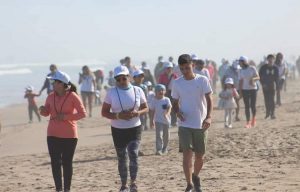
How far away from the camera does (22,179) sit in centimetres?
1068

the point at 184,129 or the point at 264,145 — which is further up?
the point at 184,129

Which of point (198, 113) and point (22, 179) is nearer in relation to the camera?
point (198, 113)

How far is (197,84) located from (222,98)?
8.07m

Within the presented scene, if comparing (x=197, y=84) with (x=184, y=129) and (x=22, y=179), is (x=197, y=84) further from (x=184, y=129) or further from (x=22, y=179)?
(x=22, y=179)

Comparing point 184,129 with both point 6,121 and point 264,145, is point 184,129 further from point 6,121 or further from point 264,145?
point 6,121

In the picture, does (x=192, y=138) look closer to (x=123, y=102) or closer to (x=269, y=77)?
(x=123, y=102)

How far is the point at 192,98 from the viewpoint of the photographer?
812cm

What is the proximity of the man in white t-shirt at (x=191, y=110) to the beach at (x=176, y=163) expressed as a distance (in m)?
0.75

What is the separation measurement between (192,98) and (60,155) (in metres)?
1.82

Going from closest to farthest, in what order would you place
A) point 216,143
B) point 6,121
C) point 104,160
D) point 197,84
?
point 197,84
point 104,160
point 216,143
point 6,121

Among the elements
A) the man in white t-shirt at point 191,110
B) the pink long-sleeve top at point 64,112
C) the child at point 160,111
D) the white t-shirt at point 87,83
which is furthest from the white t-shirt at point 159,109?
the white t-shirt at point 87,83

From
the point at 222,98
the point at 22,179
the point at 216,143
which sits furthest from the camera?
the point at 222,98

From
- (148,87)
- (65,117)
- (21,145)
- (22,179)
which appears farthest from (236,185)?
(21,145)

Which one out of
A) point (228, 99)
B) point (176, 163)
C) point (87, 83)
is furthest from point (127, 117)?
point (87, 83)
